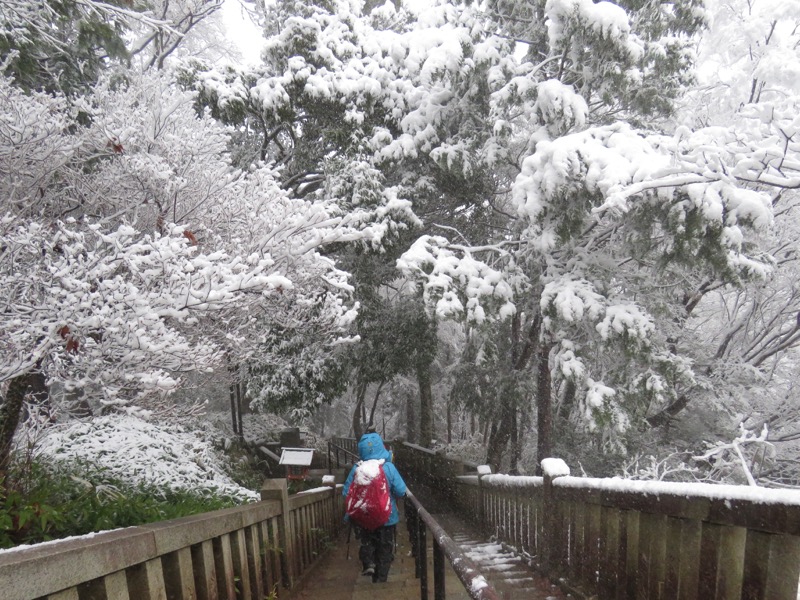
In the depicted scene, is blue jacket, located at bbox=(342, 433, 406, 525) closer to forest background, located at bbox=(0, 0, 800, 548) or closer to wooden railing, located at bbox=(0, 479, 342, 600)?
wooden railing, located at bbox=(0, 479, 342, 600)

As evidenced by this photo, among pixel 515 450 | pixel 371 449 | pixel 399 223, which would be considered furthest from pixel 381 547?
pixel 515 450

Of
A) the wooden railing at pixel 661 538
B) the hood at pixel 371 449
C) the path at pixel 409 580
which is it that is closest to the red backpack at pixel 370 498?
the hood at pixel 371 449

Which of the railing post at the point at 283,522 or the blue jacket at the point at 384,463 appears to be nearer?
the railing post at the point at 283,522

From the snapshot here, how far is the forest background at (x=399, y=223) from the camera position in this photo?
13.4 feet

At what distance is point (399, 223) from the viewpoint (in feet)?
30.1

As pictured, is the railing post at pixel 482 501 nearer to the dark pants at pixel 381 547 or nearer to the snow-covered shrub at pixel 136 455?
the dark pants at pixel 381 547

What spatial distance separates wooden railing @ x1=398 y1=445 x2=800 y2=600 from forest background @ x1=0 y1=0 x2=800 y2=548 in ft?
9.68

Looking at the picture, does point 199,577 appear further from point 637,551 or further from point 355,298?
point 355,298

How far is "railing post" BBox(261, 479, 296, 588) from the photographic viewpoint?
4.38 meters

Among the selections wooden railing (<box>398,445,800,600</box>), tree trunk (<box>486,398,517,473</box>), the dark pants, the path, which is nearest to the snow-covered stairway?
the path

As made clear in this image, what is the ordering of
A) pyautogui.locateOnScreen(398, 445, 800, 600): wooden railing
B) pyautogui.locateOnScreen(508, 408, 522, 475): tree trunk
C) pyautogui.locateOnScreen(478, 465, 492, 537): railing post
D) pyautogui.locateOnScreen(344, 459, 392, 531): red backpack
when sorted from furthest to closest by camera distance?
pyautogui.locateOnScreen(508, 408, 522, 475): tree trunk
pyautogui.locateOnScreen(478, 465, 492, 537): railing post
pyautogui.locateOnScreen(344, 459, 392, 531): red backpack
pyautogui.locateOnScreen(398, 445, 800, 600): wooden railing

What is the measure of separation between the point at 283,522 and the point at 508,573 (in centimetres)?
217

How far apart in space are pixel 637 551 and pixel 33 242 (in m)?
4.55

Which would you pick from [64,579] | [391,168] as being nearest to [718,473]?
[391,168]
